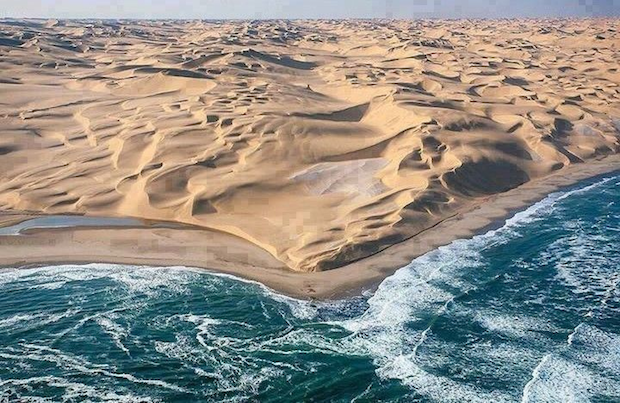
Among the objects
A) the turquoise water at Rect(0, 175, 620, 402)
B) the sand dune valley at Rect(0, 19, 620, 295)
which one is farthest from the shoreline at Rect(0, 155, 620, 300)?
the turquoise water at Rect(0, 175, 620, 402)

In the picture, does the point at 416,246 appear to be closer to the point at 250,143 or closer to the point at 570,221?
the point at 570,221

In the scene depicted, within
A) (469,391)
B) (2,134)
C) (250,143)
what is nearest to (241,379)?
(469,391)

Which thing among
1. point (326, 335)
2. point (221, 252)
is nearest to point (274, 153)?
point (221, 252)

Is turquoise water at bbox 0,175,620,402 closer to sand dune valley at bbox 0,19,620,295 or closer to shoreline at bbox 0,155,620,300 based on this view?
shoreline at bbox 0,155,620,300

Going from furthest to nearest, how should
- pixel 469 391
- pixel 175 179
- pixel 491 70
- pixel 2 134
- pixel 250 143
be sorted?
pixel 491 70
pixel 2 134
pixel 250 143
pixel 175 179
pixel 469 391

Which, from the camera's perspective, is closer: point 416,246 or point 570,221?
point 416,246

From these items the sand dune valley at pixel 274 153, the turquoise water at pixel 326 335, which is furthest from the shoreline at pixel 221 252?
the turquoise water at pixel 326 335
